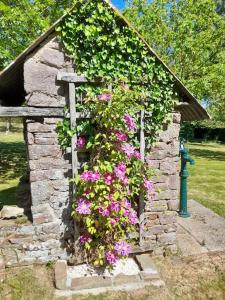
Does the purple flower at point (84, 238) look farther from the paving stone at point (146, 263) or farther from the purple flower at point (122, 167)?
the purple flower at point (122, 167)

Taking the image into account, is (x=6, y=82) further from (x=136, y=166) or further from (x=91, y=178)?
(x=136, y=166)

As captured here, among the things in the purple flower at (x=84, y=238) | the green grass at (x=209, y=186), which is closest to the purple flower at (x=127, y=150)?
the purple flower at (x=84, y=238)

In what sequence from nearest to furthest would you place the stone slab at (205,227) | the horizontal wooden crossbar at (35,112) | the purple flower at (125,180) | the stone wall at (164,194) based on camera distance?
the horizontal wooden crossbar at (35,112) < the purple flower at (125,180) < the stone wall at (164,194) < the stone slab at (205,227)

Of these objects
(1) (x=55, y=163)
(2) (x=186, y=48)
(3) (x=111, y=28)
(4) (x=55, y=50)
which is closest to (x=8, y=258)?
(1) (x=55, y=163)

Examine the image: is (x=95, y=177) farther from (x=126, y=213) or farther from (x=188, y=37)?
(x=188, y=37)

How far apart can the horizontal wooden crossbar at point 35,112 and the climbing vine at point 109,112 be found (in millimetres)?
137

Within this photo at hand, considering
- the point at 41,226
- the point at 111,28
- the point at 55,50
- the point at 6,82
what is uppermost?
the point at 111,28

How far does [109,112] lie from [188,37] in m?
10.1

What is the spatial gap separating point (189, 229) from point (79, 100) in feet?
11.5

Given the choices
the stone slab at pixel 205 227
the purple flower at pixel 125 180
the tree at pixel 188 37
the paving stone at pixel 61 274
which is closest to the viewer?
the paving stone at pixel 61 274

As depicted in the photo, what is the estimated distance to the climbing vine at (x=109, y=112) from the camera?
3969 mm

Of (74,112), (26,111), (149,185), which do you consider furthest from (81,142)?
(149,185)

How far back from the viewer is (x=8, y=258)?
4258mm

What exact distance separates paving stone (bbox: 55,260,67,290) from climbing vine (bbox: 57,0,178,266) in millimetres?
456
